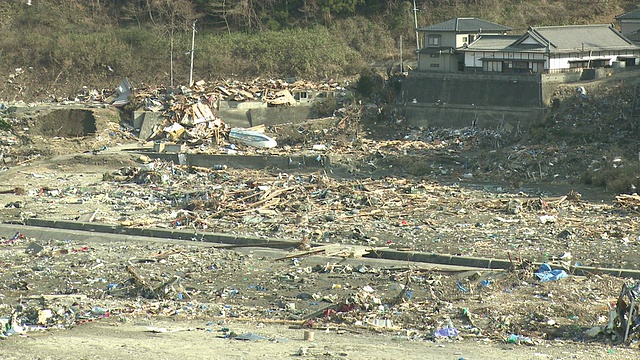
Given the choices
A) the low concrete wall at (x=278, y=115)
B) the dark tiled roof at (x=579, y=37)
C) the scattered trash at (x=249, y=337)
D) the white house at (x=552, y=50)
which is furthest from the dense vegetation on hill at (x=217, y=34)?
the scattered trash at (x=249, y=337)

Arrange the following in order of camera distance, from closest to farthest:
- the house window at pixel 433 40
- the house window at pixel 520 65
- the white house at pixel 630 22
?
the house window at pixel 520 65 → the house window at pixel 433 40 → the white house at pixel 630 22

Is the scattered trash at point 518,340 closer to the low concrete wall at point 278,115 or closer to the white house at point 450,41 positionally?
the low concrete wall at point 278,115

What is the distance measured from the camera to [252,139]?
108ft

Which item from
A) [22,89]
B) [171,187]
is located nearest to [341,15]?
[22,89]

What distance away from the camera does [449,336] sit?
1470cm

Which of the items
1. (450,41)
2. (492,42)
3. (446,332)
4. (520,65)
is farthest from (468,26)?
(446,332)

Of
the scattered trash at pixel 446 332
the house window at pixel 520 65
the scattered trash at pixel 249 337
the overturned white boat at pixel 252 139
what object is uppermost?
the house window at pixel 520 65

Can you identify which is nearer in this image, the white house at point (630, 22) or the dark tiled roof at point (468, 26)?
the dark tiled roof at point (468, 26)

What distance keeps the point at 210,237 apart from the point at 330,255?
3129 millimetres

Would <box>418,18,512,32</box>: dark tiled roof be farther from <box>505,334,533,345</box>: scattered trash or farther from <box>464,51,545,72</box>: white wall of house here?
<box>505,334,533,345</box>: scattered trash

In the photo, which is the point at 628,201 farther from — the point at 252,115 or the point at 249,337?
the point at 252,115

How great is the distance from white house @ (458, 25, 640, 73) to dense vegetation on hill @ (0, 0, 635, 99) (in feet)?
21.4

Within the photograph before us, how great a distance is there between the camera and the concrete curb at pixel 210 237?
60.5 ft

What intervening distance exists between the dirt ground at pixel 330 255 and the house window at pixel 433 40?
5.80 meters
